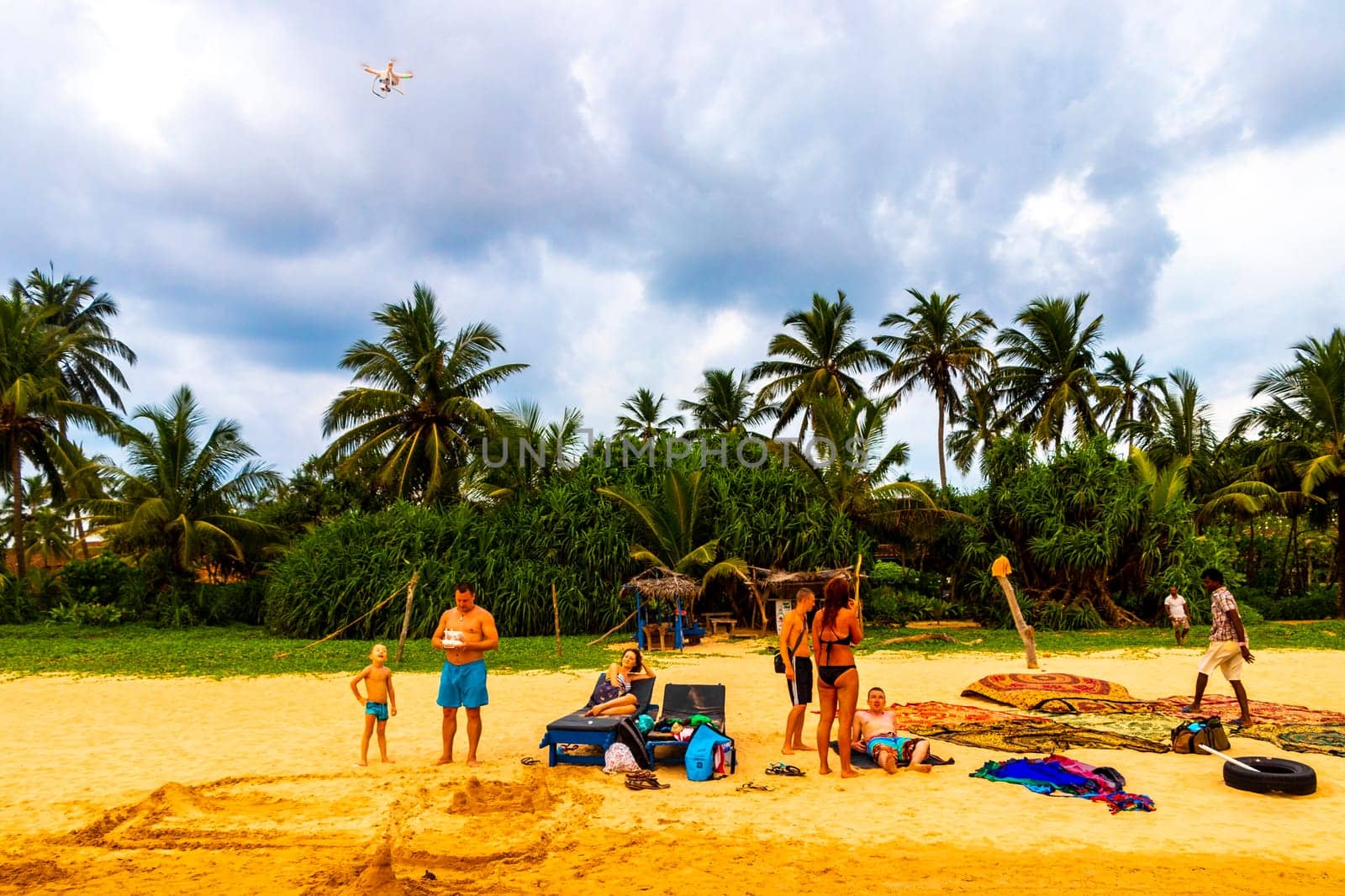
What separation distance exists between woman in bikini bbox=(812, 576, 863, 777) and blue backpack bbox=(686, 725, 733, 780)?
76 centimetres

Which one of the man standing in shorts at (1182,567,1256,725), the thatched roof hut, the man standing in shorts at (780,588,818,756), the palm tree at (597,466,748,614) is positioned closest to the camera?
the man standing in shorts at (780,588,818,756)

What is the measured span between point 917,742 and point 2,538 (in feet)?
139

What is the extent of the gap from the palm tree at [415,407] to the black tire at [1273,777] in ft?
62.9

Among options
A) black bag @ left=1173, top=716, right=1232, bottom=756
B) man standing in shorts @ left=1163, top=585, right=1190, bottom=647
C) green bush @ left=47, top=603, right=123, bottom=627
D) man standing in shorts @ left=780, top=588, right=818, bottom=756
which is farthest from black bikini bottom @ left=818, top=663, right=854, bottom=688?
green bush @ left=47, top=603, right=123, bottom=627

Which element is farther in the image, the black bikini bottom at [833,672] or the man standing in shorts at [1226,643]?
the man standing in shorts at [1226,643]

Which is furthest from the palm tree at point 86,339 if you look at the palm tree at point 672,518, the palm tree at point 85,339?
the palm tree at point 672,518

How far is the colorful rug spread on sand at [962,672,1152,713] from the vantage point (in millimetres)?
8555

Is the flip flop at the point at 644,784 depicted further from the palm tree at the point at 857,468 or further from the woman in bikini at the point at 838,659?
the palm tree at the point at 857,468

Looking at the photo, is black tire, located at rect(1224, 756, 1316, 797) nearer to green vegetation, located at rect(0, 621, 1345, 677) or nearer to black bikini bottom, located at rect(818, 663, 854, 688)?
black bikini bottom, located at rect(818, 663, 854, 688)

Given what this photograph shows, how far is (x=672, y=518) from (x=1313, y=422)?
57.4ft

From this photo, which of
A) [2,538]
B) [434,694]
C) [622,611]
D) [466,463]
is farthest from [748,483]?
[2,538]

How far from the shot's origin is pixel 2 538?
1385 inches

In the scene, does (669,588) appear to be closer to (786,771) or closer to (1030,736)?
(1030,736)

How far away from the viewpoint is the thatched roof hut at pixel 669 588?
16.6m
